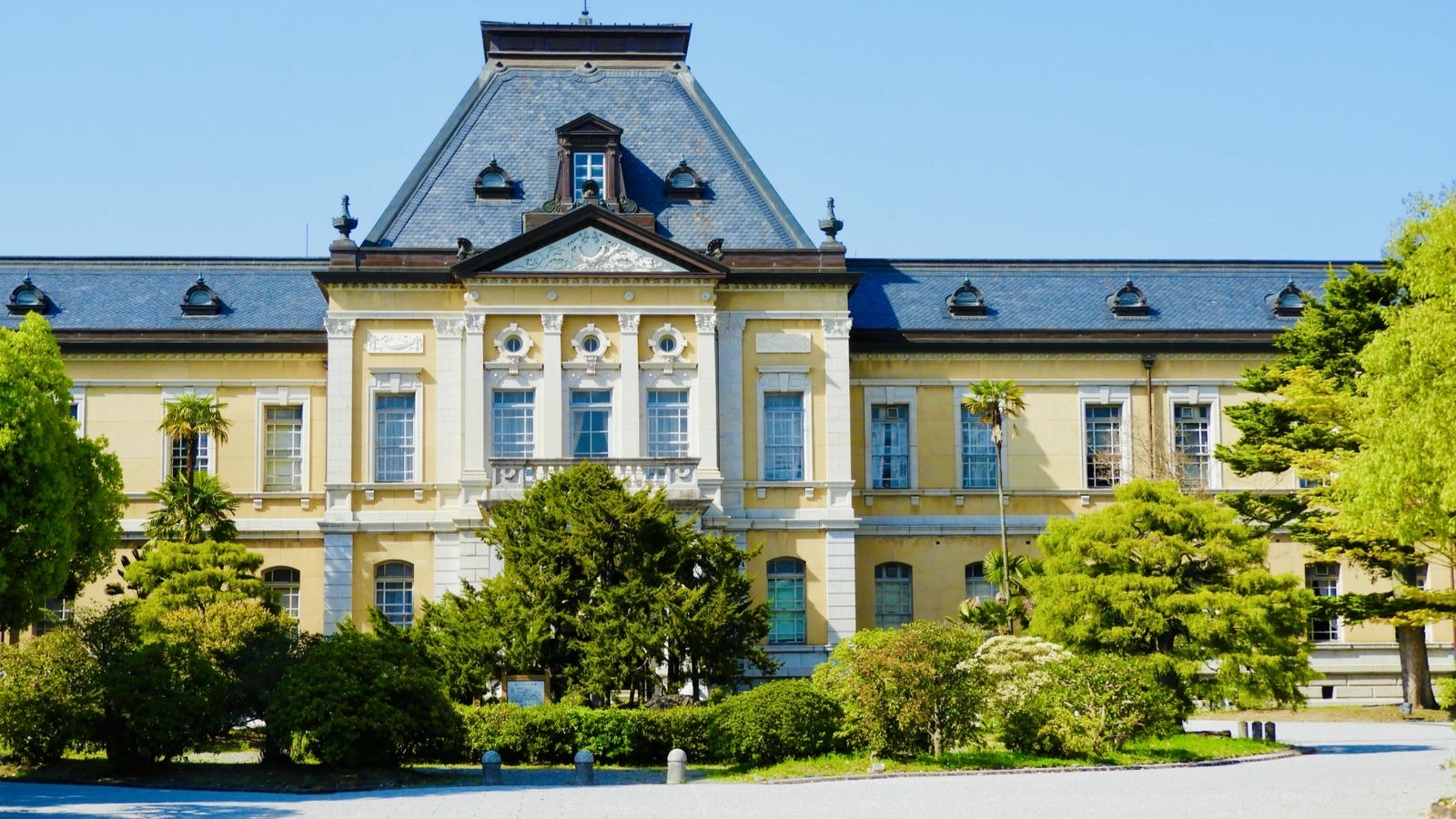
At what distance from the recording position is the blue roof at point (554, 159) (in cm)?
3691

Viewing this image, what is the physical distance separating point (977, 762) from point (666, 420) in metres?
14.0

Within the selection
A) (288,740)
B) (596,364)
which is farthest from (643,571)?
(596,364)

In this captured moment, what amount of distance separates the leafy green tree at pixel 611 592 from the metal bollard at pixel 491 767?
13.0ft

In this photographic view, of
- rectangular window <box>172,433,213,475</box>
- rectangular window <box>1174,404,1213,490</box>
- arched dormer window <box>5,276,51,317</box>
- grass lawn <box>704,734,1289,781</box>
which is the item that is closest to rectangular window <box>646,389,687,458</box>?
rectangular window <box>172,433,213,475</box>

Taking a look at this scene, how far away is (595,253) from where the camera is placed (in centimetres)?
3553

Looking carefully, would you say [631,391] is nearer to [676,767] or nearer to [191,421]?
[191,421]

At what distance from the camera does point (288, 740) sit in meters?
22.5

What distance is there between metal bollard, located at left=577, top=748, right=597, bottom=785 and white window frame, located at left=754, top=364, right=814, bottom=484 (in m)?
14.2

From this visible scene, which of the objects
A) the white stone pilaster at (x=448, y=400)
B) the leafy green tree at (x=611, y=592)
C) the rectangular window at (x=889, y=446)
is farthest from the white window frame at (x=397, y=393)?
the rectangular window at (x=889, y=446)

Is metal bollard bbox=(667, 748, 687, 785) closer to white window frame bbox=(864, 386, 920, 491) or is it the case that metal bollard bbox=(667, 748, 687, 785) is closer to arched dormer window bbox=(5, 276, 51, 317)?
white window frame bbox=(864, 386, 920, 491)

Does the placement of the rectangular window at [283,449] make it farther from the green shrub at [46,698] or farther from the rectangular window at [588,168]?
the green shrub at [46,698]

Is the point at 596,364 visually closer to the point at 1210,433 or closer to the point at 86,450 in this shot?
the point at 86,450

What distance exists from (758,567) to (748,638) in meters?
8.02

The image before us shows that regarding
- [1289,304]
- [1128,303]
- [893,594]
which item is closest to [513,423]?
[893,594]
